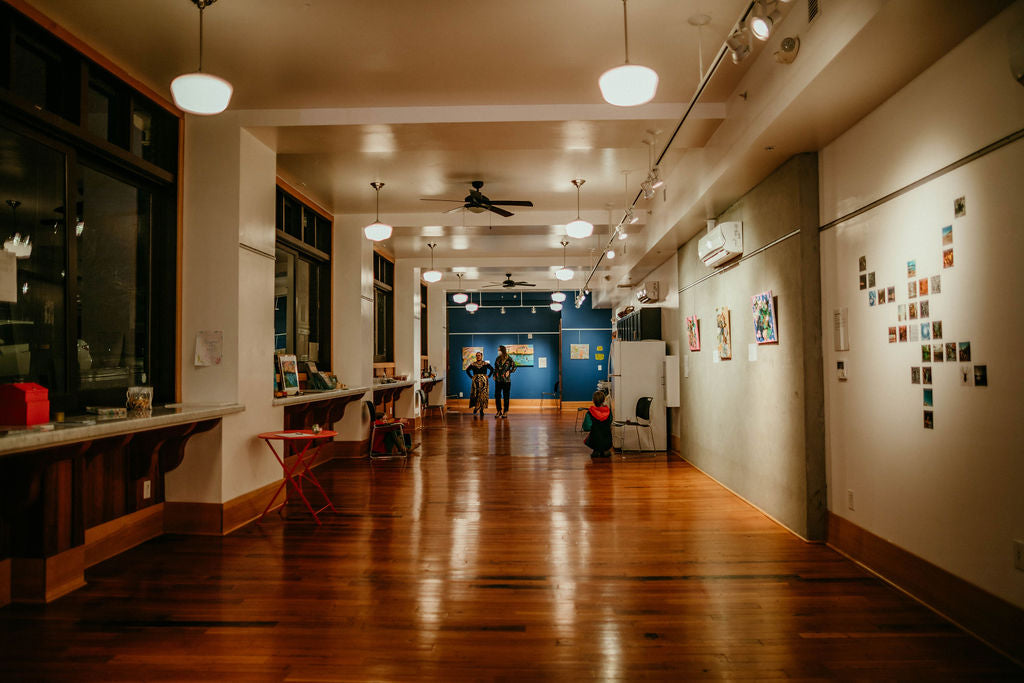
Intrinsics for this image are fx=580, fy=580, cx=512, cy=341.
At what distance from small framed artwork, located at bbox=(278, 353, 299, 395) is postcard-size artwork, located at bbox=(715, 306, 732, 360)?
15.8ft

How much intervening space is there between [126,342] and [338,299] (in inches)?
166

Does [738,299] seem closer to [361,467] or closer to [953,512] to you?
[953,512]

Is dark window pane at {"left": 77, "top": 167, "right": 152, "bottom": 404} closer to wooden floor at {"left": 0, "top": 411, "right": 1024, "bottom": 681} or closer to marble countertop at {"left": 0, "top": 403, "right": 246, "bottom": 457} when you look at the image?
marble countertop at {"left": 0, "top": 403, "right": 246, "bottom": 457}

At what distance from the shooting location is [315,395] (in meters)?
6.62

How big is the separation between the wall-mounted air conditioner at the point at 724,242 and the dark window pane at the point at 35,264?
569 centimetres

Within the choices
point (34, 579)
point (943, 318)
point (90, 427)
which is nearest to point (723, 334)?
point (943, 318)

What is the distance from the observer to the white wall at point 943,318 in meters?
2.79

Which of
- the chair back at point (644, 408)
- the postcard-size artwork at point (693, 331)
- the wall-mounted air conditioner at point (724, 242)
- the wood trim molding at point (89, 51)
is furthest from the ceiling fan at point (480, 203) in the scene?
the chair back at point (644, 408)

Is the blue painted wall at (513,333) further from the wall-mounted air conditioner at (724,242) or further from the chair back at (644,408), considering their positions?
the wall-mounted air conditioner at (724,242)

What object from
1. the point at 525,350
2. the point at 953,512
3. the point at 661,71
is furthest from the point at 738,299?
the point at 525,350

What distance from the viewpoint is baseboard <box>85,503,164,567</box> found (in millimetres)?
4070

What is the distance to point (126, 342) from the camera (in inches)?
183

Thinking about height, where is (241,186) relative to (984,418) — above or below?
above

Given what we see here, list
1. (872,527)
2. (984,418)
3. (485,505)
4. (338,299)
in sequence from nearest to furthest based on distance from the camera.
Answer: (984,418), (872,527), (485,505), (338,299)
